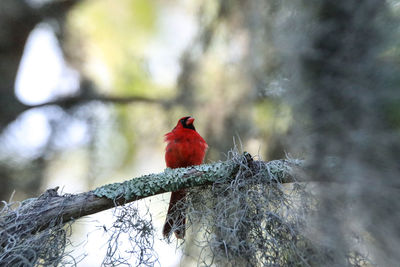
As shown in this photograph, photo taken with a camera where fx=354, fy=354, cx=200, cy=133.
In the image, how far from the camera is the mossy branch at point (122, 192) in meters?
2.17

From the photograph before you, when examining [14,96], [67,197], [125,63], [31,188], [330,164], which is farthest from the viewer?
[125,63]

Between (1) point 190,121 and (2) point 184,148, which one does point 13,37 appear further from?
(2) point 184,148

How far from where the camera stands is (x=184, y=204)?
235 cm

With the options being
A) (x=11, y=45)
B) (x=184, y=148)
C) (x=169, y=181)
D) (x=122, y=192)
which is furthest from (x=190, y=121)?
(x=11, y=45)

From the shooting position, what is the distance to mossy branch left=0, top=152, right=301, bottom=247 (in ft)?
7.13

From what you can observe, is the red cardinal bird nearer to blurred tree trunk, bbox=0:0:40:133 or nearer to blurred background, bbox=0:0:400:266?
blurred background, bbox=0:0:400:266

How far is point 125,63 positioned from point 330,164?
12.8 feet

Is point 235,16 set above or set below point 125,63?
below

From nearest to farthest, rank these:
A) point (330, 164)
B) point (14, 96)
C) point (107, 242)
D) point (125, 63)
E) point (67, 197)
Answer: point (330, 164)
point (107, 242)
point (67, 197)
point (14, 96)
point (125, 63)

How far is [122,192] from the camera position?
2328 millimetres

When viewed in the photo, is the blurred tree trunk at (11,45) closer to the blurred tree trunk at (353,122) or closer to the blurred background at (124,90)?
the blurred background at (124,90)

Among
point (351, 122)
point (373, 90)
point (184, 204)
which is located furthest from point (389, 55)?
point (184, 204)

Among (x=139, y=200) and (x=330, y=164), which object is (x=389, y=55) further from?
(x=139, y=200)

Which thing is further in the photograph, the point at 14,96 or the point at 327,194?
the point at 14,96
